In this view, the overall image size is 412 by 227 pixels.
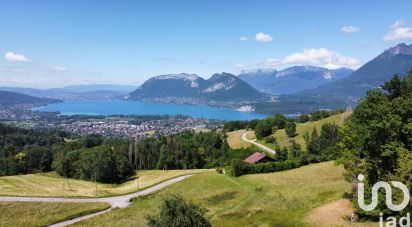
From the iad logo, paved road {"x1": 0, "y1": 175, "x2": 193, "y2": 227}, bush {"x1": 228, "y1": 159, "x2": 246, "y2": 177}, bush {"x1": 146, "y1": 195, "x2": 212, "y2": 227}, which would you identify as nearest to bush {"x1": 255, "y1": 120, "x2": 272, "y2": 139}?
bush {"x1": 228, "y1": 159, "x2": 246, "y2": 177}

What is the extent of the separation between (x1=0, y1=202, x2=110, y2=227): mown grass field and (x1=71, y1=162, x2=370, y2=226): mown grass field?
5.63m

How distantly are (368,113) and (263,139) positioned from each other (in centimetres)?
10886

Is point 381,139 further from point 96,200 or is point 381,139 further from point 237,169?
point 96,200

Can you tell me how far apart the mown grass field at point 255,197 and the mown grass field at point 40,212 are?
5635 millimetres

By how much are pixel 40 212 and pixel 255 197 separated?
36.7m

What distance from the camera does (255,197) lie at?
5997cm

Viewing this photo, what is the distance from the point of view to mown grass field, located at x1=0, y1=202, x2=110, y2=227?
203 feet

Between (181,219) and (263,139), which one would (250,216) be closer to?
(181,219)

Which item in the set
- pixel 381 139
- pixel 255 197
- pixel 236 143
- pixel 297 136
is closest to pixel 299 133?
pixel 297 136

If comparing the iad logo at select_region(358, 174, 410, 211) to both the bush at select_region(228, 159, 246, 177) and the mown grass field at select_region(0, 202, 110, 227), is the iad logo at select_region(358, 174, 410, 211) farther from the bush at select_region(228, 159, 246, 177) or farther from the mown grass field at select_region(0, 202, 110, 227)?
the mown grass field at select_region(0, 202, 110, 227)

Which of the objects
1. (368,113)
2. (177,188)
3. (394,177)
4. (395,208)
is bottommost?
(177,188)

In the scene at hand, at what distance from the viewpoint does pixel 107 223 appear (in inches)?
2260

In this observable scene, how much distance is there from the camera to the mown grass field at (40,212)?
6186 centimetres

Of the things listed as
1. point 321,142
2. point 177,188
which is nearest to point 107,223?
point 177,188
